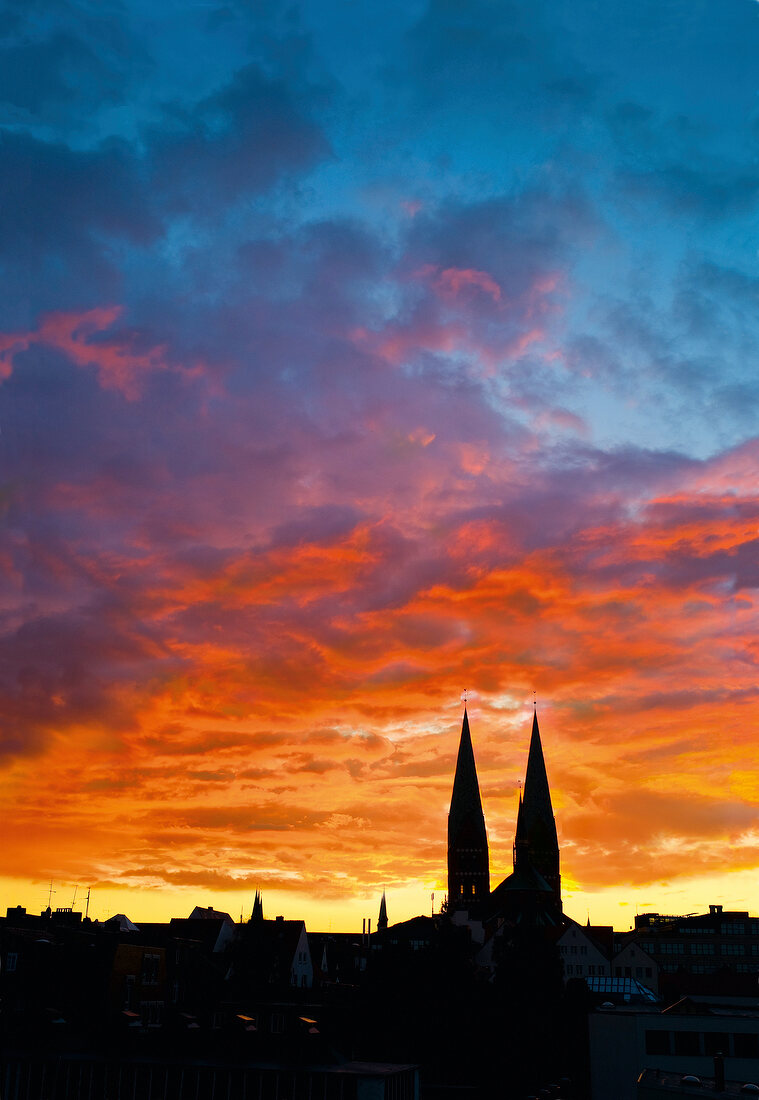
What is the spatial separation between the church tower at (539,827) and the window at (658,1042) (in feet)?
388

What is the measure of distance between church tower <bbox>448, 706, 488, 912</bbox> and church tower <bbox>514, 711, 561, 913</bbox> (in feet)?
24.2

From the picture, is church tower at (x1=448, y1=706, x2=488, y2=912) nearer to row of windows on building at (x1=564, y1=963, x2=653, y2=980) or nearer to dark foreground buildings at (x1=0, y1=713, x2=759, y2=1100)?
row of windows on building at (x1=564, y1=963, x2=653, y2=980)

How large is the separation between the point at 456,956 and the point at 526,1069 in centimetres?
1441

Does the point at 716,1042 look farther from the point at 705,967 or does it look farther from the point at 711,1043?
the point at 705,967

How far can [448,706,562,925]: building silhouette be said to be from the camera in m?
187

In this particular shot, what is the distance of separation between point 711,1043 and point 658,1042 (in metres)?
3.34

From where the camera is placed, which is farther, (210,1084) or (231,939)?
(231,939)

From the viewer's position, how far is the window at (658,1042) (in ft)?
228

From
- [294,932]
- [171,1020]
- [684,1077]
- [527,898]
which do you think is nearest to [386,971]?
[294,932]

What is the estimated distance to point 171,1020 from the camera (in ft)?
222

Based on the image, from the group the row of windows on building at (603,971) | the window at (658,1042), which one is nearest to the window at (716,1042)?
the window at (658,1042)

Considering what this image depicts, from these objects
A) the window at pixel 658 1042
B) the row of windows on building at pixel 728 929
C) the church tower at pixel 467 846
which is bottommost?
the window at pixel 658 1042

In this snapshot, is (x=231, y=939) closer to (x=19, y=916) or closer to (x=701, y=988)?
(x=19, y=916)

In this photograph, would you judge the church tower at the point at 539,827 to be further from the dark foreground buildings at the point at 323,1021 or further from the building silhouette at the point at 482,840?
the dark foreground buildings at the point at 323,1021
